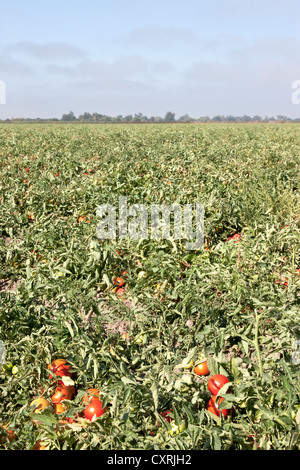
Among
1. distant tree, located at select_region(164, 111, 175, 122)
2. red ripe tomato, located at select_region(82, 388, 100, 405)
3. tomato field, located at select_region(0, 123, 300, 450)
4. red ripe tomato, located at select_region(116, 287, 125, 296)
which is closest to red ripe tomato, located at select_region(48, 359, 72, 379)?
tomato field, located at select_region(0, 123, 300, 450)

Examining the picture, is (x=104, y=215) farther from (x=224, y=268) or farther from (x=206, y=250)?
(x=224, y=268)

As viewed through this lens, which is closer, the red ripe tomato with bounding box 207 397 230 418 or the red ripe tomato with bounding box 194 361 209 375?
the red ripe tomato with bounding box 207 397 230 418

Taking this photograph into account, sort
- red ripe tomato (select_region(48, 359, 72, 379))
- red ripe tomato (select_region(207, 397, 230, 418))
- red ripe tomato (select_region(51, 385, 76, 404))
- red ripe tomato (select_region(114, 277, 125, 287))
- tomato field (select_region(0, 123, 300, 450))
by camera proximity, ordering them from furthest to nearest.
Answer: red ripe tomato (select_region(114, 277, 125, 287)) → red ripe tomato (select_region(48, 359, 72, 379)) → red ripe tomato (select_region(51, 385, 76, 404)) → red ripe tomato (select_region(207, 397, 230, 418)) → tomato field (select_region(0, 123, 300, 450))

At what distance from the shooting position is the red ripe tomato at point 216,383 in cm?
175

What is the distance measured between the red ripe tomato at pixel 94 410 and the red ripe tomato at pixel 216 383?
0.52 m

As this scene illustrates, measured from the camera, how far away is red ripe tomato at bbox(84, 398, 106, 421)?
166 centimetres

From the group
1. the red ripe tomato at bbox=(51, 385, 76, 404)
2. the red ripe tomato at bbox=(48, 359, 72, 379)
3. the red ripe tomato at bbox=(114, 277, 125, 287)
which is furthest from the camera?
the red ripe tomato at bbox=(114, 277, 125, 287)

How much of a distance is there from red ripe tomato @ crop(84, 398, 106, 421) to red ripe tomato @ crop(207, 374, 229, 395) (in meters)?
0.52

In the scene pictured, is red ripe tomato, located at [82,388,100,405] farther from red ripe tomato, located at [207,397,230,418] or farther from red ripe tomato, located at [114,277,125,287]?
red ripe tomato, located at [114,277,125,287]

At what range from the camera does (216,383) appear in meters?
1.75

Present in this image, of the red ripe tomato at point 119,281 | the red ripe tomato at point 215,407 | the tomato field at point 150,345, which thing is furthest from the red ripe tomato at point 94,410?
the red ripe tomato at point 119,281

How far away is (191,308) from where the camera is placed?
98.0 inches

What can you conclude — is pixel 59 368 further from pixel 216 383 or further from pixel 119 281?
pixel 119 281
